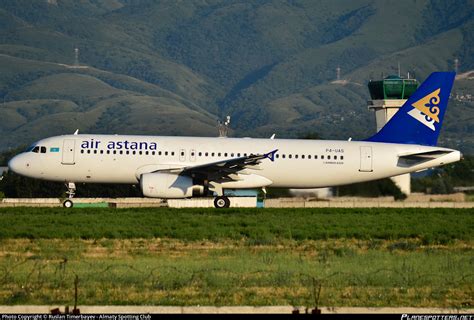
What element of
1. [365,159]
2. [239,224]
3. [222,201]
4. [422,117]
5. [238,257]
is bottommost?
[238,257]

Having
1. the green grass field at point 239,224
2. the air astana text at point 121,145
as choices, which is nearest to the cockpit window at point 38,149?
the air astana text at point 121,145

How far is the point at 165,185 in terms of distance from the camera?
1809 inches

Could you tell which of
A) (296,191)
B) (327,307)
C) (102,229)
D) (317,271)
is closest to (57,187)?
(296,191)

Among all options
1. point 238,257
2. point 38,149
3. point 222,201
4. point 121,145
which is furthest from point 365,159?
point 238,257

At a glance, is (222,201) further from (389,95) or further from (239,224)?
(389,95)

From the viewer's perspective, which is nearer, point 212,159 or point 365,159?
point 212,159

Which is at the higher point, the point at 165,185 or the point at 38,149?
the point at 38,149

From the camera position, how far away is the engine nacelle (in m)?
45.8

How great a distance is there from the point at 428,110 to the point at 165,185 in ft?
42.0

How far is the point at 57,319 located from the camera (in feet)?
63.7

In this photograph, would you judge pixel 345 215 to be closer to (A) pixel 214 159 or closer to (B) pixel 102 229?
(A) pixel 214 159

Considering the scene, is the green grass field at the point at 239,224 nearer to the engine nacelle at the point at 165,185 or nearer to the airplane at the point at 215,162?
the engine nacelle at the point at 165,185

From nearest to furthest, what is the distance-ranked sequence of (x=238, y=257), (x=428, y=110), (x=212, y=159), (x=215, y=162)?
1. (x=238, y=257)
2. (x=215, y=162)
3. (x=212, y=159)
4. (x=428, y=110)

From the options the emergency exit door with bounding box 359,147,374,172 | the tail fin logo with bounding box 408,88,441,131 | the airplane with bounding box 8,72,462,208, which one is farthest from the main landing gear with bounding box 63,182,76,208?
the tail fin logo with bounding box 408,88,441,131
